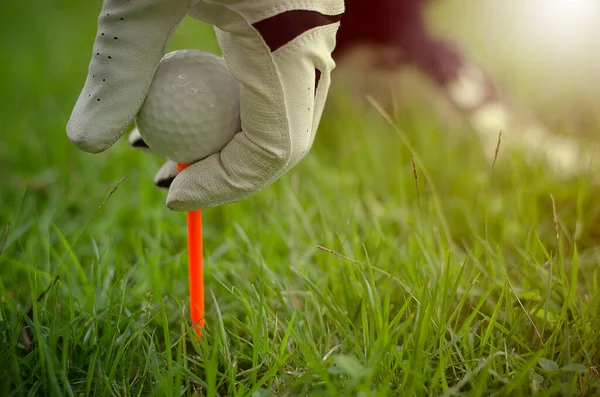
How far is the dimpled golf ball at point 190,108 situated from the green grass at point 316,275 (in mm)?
232

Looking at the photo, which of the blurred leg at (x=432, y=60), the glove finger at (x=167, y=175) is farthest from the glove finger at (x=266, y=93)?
the blurred leg at (x=432, y=60)

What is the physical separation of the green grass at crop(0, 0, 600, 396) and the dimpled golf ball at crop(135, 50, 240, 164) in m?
0.23

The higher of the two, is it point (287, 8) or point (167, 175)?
point (287, 8)

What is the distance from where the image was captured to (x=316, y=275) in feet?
4.73

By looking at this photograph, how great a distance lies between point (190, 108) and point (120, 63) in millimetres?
124

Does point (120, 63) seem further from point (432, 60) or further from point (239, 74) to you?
point (432, 60)

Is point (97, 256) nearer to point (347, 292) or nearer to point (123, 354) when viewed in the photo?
point (123, 354)

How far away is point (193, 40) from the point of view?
328 centimetres

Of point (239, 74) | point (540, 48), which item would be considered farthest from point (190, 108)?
point (540, 48)

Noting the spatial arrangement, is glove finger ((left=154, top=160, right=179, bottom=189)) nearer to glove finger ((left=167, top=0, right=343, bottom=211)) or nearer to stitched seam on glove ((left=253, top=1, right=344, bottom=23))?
glove finger ((left=167, top=0, right=343, bottom=211))

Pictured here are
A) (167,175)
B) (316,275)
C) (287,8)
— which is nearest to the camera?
(287,8)

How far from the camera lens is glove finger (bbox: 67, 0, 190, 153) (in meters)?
0.93

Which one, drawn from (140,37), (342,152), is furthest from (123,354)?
(342,152)

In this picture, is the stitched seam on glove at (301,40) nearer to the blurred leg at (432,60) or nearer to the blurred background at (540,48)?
the blurred leg at (432,60)
